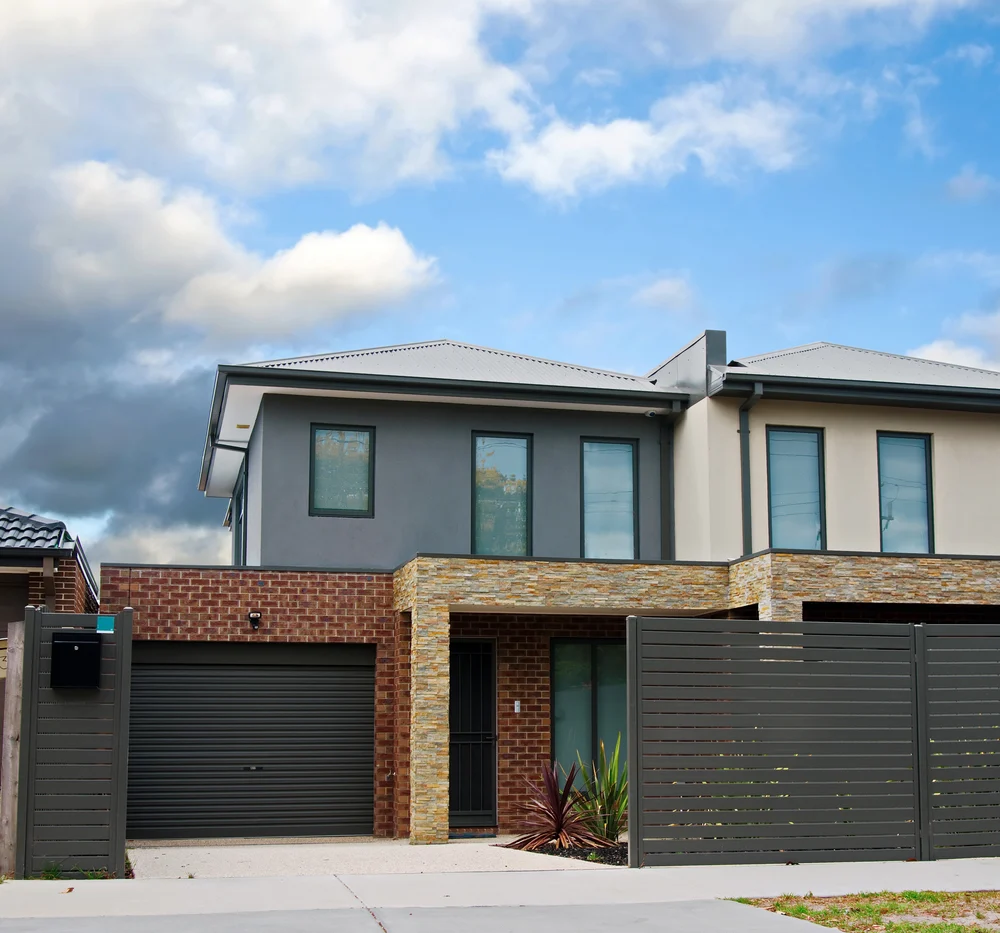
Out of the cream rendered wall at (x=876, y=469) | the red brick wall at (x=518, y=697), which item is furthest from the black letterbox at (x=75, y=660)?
the cream rendered wall at (x=876, y=469)

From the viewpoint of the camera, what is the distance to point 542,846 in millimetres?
13398

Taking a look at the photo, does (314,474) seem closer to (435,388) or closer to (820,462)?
(435,388)

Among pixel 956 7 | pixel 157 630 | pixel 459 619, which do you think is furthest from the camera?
Answer: pixel 459 619

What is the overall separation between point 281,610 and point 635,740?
648cm

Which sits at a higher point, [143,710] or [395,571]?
[395,571]

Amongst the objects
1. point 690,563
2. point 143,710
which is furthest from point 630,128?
point 143,710

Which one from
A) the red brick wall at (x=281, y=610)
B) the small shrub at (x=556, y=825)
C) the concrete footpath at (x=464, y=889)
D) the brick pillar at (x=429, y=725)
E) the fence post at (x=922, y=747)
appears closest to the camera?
the concrete footpath at (x=464, y=889)

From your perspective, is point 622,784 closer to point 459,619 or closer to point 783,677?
point 783,677

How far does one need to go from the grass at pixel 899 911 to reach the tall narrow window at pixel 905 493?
8.90 m

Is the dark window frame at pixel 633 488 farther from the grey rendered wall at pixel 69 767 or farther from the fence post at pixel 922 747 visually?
the grey rendered wall at pixel 69 767

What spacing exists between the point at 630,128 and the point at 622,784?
8.16 m

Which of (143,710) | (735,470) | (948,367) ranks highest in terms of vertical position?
(948,367)

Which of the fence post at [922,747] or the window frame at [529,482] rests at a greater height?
the window frame at [529,482]

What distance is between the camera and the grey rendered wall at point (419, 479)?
1748 cm
